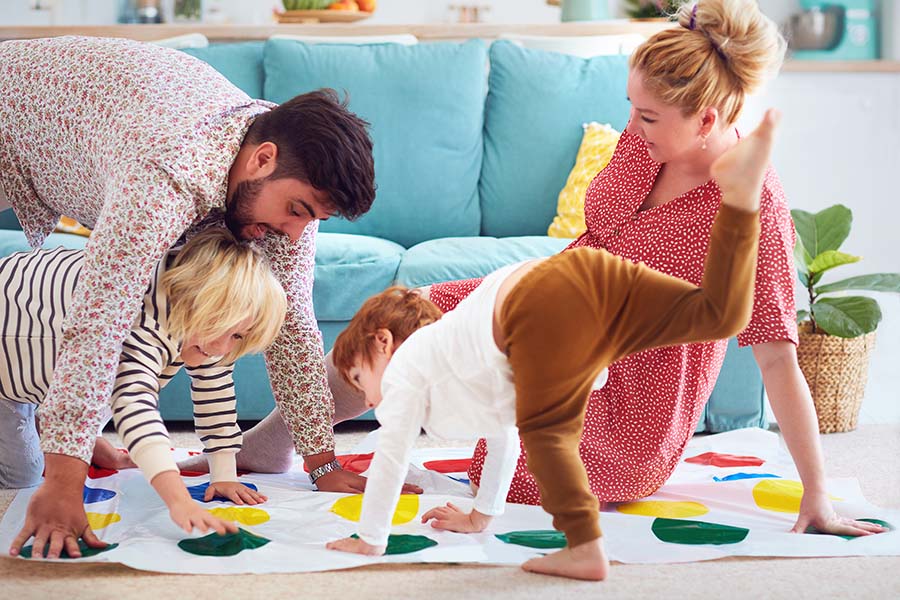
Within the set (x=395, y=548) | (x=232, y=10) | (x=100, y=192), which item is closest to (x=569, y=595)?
(x=395, y=548)

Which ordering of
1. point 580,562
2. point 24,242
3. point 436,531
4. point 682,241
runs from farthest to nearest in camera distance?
point 24,242
point 682,241
point 436,531
point 580,562

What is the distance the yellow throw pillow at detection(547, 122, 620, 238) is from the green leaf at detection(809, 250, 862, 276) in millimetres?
620

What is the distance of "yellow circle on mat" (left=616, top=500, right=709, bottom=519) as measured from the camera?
1.77 meters

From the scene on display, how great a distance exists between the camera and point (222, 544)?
1549mm

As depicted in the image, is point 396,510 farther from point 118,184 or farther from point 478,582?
point 118,184

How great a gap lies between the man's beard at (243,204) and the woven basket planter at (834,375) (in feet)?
5.02

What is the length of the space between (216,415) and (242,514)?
7.6 inches

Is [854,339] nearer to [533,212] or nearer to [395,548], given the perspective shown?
[533,212]

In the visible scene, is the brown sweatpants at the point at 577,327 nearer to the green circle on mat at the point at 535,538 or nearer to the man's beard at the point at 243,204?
the green circle on mat at the point at 535,538

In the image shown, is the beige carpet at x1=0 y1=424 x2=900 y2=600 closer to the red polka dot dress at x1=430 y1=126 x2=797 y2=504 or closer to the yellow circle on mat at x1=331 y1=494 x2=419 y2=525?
the yellow circle on mat at x1=331 y1=494 x2=419 y2=525

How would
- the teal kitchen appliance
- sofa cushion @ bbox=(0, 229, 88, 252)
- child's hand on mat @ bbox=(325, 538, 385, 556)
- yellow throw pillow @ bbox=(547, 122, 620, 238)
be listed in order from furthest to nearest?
the teal kitchen appliance, yellow throw pillow @ bbox=(547, 122, 620, 238), sofa cushion @ bbox=(0, 229, 88, 252), child's hand on mat @ bbox=(325, 538, 385, 556)

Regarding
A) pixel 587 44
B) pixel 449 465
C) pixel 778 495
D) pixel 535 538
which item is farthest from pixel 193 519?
pixel 587 44

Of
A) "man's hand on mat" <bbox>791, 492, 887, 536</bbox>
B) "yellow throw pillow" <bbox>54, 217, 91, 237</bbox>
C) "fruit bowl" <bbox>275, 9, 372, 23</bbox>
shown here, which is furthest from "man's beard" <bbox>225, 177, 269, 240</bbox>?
"fruit bowl" <bbox>275, 9, 372, 23</bbox>

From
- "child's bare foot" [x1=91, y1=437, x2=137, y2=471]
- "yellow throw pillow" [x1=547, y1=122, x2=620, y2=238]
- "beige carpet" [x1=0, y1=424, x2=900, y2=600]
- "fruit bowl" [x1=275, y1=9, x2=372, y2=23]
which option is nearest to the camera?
"beige carpet" [x1=0, y1=424, x2=900, y2=600]
